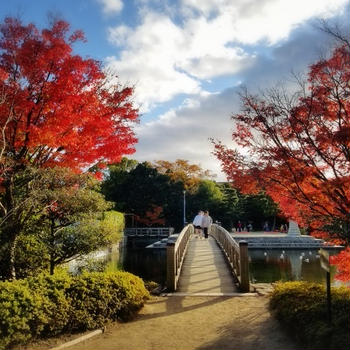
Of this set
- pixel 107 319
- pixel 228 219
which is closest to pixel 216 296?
pixel 107 319

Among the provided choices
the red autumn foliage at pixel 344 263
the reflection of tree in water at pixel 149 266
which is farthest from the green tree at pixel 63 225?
the reflection of tree in water at pixel 149 266

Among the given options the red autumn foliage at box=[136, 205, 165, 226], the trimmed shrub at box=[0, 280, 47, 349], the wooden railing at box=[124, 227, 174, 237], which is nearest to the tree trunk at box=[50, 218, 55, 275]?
the trimmed shrub at box=[0, 280, 47, 349]

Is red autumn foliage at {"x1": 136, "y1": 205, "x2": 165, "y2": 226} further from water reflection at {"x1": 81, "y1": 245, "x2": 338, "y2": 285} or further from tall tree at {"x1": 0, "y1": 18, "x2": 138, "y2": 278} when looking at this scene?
tall tree at {"x1": 0, "y1": 18, "x2": 138, "y2": 278}

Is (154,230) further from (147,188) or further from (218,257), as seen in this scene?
(218,257)

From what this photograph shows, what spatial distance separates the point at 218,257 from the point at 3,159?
9103mm

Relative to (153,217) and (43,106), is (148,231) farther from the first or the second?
(43,106)

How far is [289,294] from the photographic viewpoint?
6691mm

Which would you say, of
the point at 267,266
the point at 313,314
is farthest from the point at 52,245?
the point at 267,266

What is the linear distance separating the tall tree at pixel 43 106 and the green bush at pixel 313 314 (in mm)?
4934

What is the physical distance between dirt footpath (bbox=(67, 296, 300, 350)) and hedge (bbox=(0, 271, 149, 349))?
12.5 inches

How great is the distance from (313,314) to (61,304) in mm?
3746

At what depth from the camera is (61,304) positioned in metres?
5.75

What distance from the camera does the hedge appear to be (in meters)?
5.08

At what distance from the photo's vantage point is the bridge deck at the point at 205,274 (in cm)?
910
